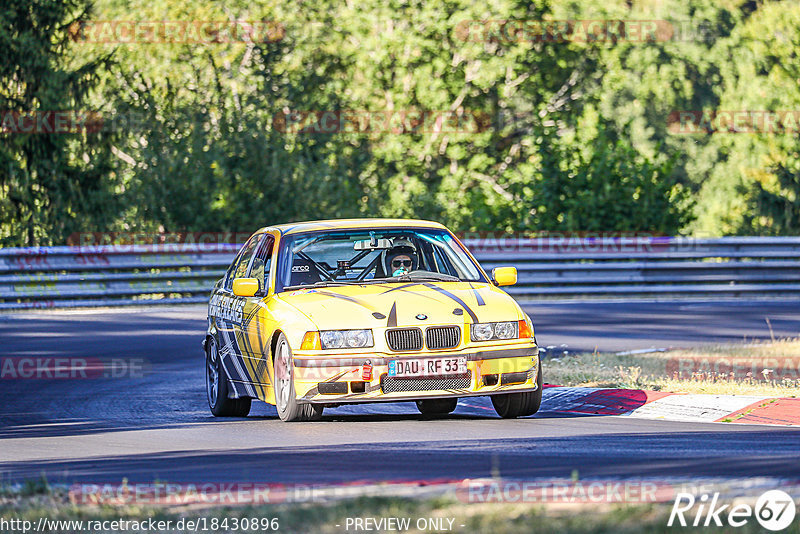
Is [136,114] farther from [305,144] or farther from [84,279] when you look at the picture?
[84,279]

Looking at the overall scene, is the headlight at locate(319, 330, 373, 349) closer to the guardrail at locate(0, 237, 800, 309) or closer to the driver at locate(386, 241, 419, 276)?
the driver at locate(386, 241, 419, 276)

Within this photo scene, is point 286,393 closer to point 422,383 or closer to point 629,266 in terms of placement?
point 422,383

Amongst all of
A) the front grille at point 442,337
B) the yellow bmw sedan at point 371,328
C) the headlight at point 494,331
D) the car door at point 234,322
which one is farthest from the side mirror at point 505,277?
the car door at point 234,322

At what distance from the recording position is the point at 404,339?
32.5 ft

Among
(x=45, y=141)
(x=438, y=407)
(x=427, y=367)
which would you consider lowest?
(x=438, y=407)

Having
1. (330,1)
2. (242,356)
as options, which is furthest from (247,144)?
(242,356)

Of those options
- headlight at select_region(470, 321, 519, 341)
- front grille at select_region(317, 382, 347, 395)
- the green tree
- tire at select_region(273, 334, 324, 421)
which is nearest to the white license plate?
headlight at select_region(470, 321, 519, 341)

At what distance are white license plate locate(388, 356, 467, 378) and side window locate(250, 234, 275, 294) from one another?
1.76m

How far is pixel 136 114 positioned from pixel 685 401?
21170 millimetres

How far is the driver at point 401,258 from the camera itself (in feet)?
37.2

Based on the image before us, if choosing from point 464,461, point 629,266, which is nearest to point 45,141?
point 629,266

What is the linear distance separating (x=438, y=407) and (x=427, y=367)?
160cm

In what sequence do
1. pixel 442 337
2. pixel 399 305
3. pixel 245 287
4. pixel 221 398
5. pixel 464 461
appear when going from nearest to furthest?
1. pixel 464 461
2. pixel 442 337
3. pixel 399 305
4. pixel 245 287
5. pixel 221 398
